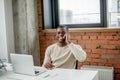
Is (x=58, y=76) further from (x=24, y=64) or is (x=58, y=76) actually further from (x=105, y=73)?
(x=105, y=73)

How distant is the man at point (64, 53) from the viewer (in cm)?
261

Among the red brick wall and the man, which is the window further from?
the man

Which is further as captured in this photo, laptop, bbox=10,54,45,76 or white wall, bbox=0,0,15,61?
white wall, bbox=0,0,15,61

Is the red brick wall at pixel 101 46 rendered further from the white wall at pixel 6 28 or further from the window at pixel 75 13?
the white wall at pixel 6 28

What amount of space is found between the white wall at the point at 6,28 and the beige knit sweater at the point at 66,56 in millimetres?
914

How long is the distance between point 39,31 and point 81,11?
85cm

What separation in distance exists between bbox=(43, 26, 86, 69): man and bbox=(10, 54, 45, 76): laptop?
518 millimetres

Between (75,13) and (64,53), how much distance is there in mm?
1240

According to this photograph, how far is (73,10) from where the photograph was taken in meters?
3.75

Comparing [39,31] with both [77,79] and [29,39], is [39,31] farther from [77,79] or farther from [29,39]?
[77,79]

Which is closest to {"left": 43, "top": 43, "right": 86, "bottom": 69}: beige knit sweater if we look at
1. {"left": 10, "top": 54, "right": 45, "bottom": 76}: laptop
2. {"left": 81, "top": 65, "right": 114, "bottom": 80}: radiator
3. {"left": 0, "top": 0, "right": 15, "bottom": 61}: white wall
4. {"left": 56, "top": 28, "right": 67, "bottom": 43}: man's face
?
{"left": 56, "top": 28, "right": 67, "bottom": 43}: man's face

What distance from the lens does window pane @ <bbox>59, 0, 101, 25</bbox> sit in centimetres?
361

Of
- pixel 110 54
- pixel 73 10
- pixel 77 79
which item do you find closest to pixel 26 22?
pixel 73 10

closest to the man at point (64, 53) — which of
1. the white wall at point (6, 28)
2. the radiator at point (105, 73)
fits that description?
the radiator at point (105, 73)
